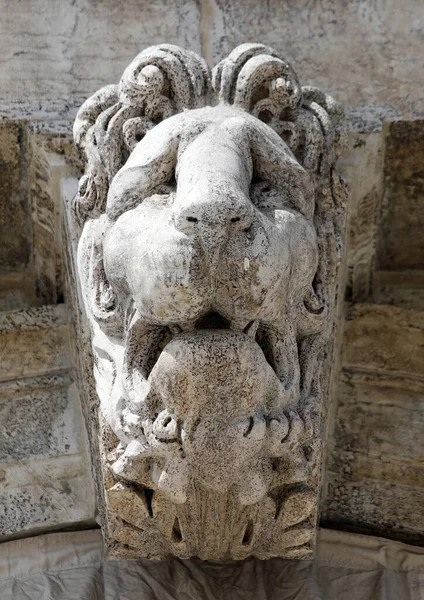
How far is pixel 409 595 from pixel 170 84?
0.98 meters

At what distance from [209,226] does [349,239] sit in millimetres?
811

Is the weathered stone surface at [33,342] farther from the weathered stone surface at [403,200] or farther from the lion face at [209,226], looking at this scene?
the weathered stone surface at [403,200]

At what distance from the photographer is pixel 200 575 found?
1784 millimetres

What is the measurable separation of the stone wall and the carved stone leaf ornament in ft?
0.77

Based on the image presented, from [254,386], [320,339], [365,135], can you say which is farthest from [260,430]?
[365,135]

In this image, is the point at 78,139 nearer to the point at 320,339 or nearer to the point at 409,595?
the point at 320,339

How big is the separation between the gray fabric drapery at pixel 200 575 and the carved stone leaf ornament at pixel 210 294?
12cm

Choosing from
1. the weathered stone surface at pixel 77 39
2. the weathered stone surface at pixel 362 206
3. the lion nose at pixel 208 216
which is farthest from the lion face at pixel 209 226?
the weathered stone surface at pixel 77 39

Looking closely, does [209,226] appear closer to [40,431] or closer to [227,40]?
[40,431]

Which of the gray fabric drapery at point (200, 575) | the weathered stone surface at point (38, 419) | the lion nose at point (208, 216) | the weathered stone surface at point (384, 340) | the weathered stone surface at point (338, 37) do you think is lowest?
the gray fabric drapery at point (200, 575)

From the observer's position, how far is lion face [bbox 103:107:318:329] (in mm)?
1315

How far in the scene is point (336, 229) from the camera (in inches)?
66.7

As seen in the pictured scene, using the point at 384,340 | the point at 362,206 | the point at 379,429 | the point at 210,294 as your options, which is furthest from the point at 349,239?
the point at 210,294

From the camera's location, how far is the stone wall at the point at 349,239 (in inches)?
75.7
